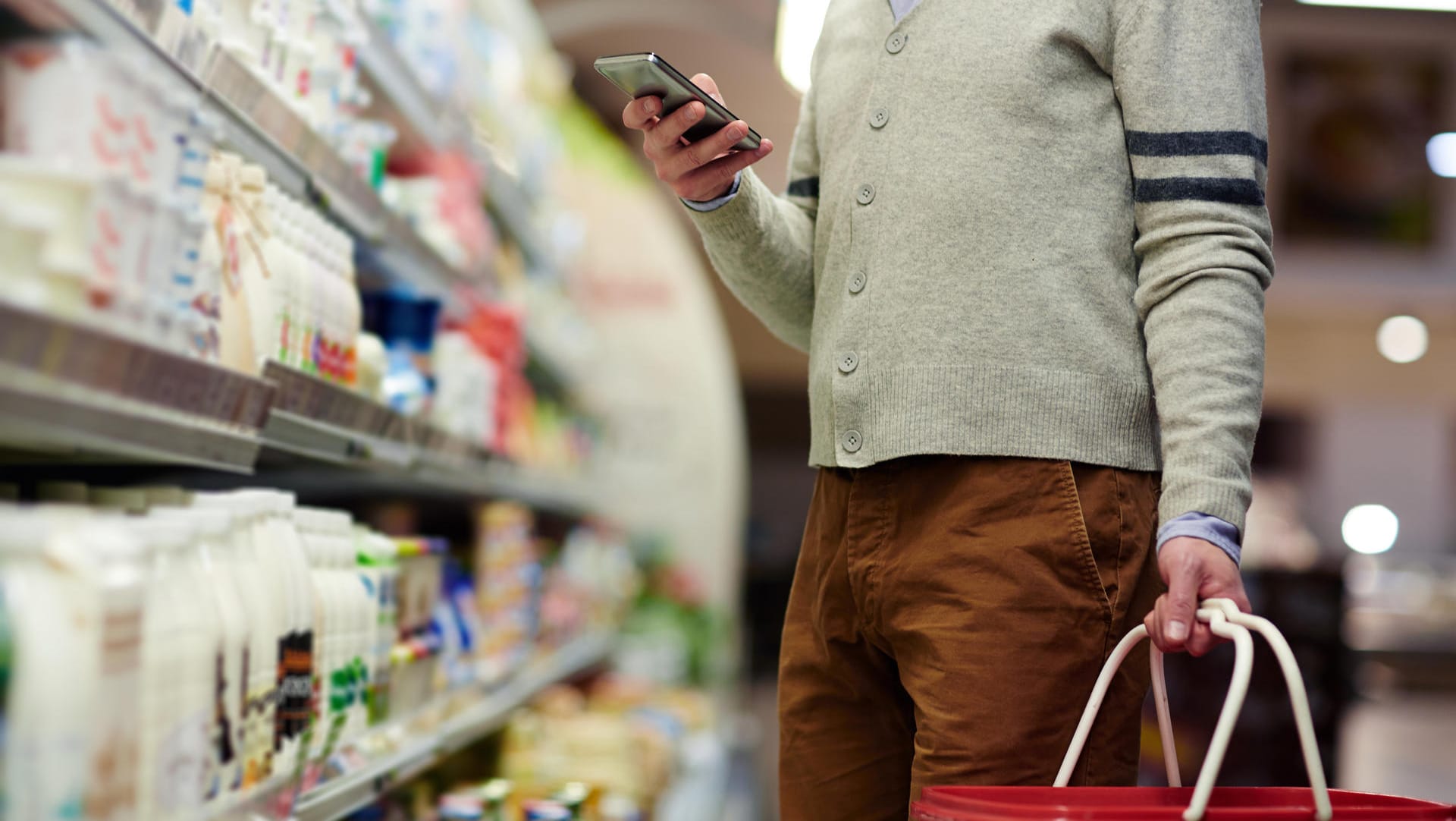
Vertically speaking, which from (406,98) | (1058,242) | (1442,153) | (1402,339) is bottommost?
(1058,242)

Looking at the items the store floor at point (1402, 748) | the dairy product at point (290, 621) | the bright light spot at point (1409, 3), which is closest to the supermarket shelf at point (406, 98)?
the dairy product at point (290, 621)

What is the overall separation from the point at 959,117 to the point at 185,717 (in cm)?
97

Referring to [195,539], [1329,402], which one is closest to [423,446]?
[195,539]

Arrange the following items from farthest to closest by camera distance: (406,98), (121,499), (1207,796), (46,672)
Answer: (406,98), (121,499), (1207,796), (46,672)

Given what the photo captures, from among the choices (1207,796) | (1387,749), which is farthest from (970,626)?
(1387,749)

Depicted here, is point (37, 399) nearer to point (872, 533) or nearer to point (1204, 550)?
point (872, 533)

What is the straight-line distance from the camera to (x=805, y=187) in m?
1.79

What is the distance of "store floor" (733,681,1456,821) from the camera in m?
5.62

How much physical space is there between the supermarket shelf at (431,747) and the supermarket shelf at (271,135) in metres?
0.82

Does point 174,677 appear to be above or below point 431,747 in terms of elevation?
above

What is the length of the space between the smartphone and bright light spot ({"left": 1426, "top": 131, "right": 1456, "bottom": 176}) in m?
9.03

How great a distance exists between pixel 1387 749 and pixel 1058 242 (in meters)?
7.24

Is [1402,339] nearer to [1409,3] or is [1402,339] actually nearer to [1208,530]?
[1409,3]

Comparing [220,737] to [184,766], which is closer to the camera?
[184,766]
